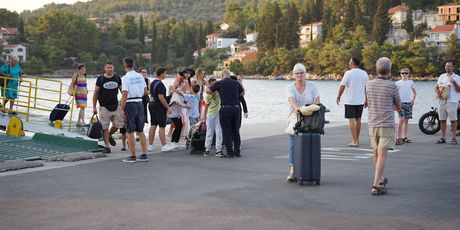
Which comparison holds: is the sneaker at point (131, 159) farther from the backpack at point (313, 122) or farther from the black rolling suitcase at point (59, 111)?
the black rolling suitcase at point (59, 111)

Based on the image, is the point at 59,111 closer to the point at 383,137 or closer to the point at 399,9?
the point at 383,137

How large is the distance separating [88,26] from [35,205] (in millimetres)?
187853

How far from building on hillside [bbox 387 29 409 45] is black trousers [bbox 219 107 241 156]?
477 ft

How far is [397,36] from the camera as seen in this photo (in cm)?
16138

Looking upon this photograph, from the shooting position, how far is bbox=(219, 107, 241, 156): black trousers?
13.0 m

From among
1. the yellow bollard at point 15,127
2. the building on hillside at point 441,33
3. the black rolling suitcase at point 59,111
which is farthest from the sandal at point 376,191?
the building on hillside at point 441,33

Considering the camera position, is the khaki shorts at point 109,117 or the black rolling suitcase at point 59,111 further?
the black rolling suitcase at point 59,111

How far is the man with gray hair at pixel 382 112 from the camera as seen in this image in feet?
29.2

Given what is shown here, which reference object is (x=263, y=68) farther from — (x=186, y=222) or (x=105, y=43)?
(x=186, y=222)

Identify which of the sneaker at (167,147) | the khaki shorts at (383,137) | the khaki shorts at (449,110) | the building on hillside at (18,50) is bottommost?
the sneaker at (167,147)

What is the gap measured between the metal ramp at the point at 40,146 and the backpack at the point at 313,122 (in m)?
5.35

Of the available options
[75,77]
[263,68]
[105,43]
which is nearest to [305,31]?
[263,68]

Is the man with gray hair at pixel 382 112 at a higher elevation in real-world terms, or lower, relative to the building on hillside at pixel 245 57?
lower

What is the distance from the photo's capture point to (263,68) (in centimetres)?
17275
